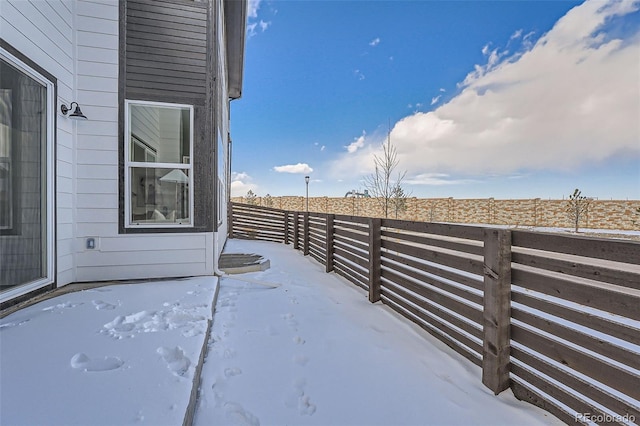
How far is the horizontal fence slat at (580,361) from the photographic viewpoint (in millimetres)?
1357

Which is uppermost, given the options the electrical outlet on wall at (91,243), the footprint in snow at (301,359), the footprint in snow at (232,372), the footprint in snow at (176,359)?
the electrical outlet on wall at (91,243)

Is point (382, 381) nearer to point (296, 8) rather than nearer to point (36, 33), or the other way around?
point (36, 33)

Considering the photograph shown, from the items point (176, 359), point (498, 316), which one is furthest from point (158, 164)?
point (498, 316)

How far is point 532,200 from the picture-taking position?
15.2 meters

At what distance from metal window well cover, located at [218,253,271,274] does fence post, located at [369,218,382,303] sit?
80.3 inches

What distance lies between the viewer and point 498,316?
1923mm

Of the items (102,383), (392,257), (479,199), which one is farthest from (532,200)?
(102,383)

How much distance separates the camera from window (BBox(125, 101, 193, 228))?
373 centimetres

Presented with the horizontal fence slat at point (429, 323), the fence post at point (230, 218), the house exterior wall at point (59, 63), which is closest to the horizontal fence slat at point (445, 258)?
the horizontal fence slat at point (429, 323)

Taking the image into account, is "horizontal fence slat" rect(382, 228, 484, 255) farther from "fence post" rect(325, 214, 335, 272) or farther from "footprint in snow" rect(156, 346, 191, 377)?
"footprint in snow" rect(156, 346, 191, 377)

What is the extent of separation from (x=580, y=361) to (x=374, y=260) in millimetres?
2221

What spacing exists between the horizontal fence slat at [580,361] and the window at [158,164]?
11.9 ft

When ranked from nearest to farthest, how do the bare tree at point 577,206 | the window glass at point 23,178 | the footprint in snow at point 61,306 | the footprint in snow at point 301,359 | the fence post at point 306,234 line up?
the footprint in snow at point 301,359 → the window glass at point 23,178 → the footprint in snow at point 61,306 → the fence post at point 306,234 → the bare tree at point 577,206

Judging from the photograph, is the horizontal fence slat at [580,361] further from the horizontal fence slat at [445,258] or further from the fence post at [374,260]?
the fence post at [374,260]
